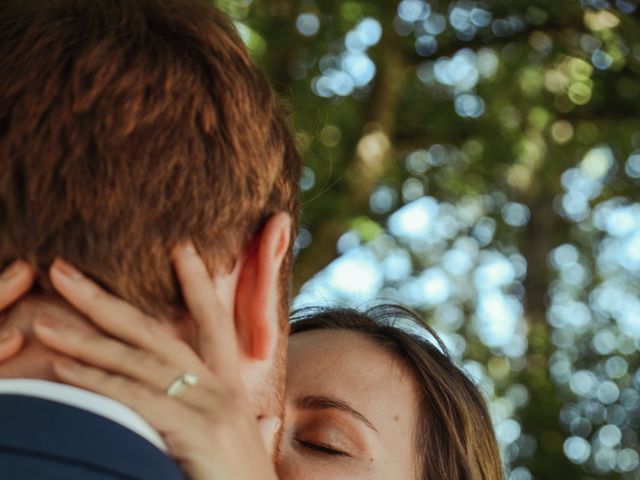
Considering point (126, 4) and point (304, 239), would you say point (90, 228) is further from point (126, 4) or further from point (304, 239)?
point (304, 239)

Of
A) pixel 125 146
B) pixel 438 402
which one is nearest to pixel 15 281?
pixel 125 146

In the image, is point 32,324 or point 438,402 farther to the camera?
point 438,402

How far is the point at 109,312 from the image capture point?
6.08 feet

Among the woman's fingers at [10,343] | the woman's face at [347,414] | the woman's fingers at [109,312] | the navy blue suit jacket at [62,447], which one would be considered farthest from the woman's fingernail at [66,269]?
the woman's face at [347,414]

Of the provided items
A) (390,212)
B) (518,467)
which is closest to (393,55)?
(390,212)

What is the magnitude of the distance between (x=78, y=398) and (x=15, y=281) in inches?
9.1

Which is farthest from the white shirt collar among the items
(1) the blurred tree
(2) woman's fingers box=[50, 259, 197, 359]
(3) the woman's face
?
(1) the blurred tree

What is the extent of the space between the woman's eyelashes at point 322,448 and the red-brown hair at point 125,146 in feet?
3.41

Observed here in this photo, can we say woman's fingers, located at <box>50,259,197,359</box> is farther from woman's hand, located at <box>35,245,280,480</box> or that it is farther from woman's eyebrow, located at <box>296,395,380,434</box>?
woman's eyebrow, located at <box>296,395,380,434</box>

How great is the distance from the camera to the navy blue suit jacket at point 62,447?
1677 millimetres

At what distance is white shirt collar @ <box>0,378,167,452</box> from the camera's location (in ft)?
5.66

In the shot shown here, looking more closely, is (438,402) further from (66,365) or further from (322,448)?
(66,365)

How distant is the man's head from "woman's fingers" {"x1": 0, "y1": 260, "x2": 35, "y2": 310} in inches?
0.8

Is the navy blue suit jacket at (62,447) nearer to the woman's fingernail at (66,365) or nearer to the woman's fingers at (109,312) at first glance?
the woman's fingernail at (66,365)
